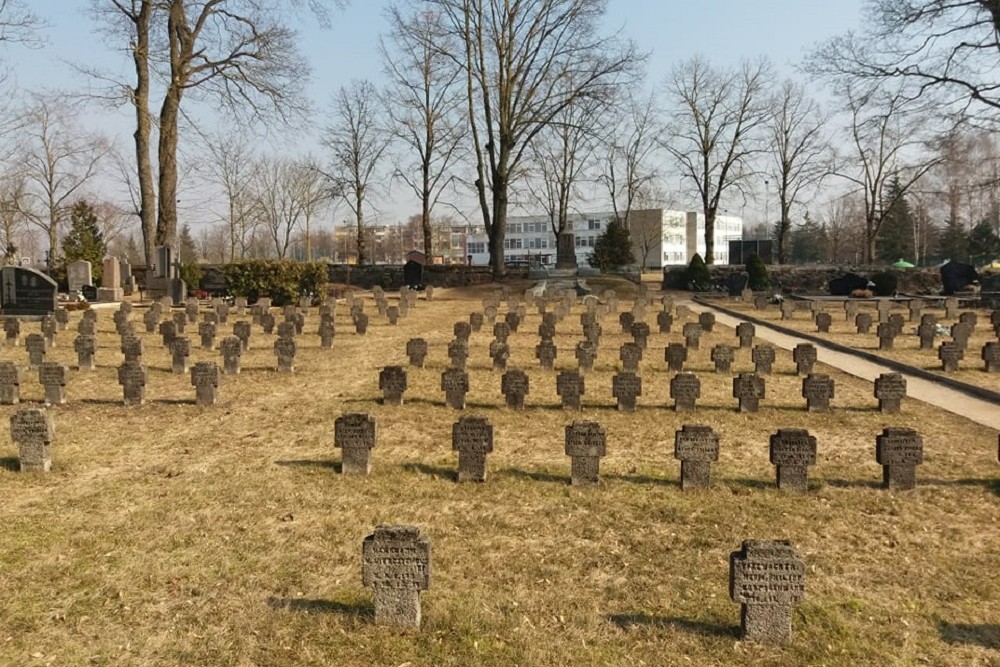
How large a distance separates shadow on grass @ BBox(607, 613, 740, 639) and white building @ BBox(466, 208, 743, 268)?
7364cm

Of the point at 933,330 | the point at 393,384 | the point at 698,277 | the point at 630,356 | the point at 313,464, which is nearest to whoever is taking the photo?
the point at 313,464

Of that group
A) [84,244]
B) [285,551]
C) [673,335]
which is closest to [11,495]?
[285,551]

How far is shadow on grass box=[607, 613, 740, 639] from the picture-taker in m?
3.72

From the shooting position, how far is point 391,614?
3.82 m

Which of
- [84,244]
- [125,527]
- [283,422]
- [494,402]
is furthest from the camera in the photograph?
[84,244]

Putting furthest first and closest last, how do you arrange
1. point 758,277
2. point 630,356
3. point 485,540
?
point 758,277
point 630,356
point 485,540

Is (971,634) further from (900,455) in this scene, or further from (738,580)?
(900,455)

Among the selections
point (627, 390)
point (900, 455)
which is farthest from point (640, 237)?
point (900, 455)

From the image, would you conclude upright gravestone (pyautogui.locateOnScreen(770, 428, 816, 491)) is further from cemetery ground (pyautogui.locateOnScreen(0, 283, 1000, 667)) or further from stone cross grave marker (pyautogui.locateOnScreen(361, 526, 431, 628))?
stone cross grave marker (pyautogui.locateOnScreen(361, 526, 431, 628))

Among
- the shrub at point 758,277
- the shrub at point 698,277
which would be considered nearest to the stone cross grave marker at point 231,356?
the shrub at point 698,277

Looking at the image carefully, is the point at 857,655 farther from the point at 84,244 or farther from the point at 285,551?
the point at 84,244

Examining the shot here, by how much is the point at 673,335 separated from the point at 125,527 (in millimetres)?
13919

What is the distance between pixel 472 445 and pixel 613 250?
48.7m

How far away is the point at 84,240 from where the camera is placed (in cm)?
4038
